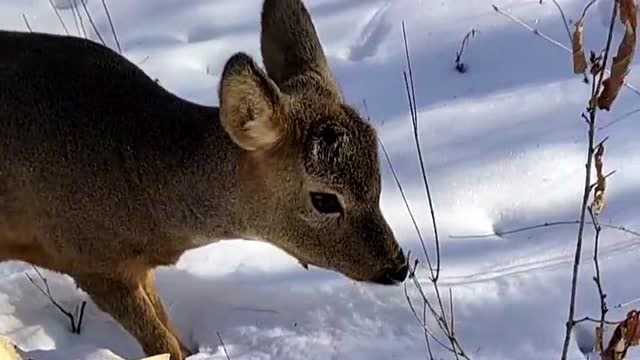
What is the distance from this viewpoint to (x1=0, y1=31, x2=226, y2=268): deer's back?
4.59 m

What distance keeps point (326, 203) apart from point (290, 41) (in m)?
0.71

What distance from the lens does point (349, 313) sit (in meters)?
5.02

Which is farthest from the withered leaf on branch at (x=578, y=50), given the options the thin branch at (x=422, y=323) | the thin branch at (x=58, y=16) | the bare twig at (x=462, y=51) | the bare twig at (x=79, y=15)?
the thin branch at (x=58, y=16)

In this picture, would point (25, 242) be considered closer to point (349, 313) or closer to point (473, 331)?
point (349, 313)

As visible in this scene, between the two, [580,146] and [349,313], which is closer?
[349,313]

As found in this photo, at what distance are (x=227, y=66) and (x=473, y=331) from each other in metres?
1.61

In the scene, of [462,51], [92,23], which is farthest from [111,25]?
[462,51]

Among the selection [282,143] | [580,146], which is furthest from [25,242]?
[580,146]

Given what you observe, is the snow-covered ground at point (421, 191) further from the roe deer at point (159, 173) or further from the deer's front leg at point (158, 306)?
the roe deer at point (159, 173)

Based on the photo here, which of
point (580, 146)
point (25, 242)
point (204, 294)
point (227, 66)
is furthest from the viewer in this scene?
point (580, 146)

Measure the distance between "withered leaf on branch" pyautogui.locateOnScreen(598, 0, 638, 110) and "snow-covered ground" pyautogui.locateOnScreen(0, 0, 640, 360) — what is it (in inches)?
75.7

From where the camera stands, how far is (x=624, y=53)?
2982mm

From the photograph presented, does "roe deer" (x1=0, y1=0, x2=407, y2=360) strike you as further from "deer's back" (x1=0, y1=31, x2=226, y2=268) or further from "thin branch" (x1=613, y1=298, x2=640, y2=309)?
"thin branch" (x1=613, y1=298, x2=640, y2=309)

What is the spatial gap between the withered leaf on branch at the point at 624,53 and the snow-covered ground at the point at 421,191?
1.92 m
